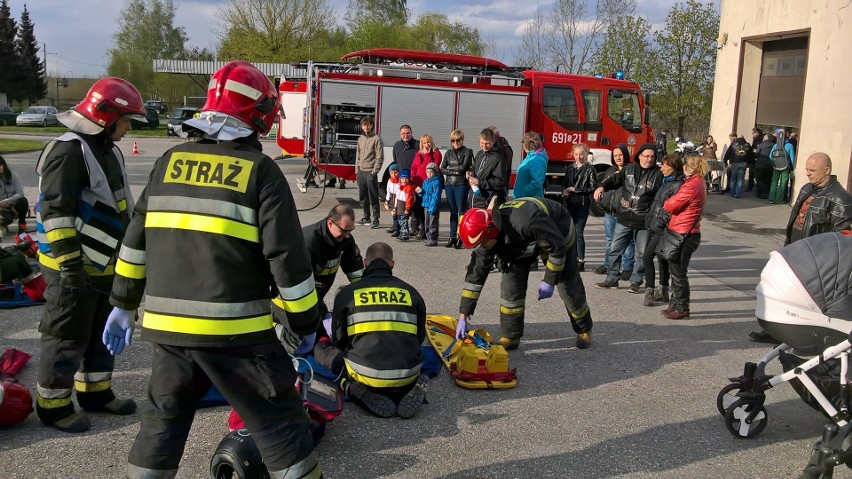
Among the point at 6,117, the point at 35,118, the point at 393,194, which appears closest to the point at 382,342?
the point at 393,194

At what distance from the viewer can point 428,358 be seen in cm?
548

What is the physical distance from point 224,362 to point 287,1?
122ft

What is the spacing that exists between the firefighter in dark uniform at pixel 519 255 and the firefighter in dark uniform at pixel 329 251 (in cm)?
89

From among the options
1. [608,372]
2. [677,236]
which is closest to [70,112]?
[608,372]

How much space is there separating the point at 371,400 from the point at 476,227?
1.56m

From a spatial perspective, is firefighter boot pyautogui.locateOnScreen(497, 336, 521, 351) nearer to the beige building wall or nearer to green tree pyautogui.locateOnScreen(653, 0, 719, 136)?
the beige building wall

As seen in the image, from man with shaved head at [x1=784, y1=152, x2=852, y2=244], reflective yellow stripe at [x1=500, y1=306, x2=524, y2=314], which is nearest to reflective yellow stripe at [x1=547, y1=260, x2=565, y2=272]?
reflective yellow stripe at [x1=500, y1=306, x2=524, y2=314]

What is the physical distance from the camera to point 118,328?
320 cm

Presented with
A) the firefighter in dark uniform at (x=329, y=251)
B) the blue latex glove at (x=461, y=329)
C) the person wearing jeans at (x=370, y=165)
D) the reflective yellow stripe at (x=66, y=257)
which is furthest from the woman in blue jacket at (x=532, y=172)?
the reflective yellow stripe at (x=66, y=257)

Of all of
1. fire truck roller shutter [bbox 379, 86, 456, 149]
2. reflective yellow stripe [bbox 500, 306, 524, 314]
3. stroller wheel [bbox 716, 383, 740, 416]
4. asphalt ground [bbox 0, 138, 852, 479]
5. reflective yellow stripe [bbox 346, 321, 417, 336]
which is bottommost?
asphalt ground [bbox 0, 138, 852, 479]

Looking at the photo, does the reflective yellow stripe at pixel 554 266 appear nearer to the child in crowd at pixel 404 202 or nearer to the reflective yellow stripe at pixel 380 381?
the reflective yellow stripe at pixel 380 381

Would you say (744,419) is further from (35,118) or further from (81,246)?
(35,118)

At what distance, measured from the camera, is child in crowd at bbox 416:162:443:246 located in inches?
415

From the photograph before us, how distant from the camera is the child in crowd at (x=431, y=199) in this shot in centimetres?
1055
